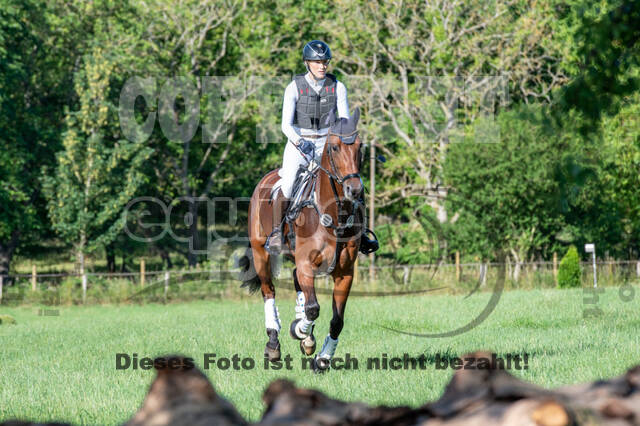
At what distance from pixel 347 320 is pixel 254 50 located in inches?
1245

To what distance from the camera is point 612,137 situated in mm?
39625

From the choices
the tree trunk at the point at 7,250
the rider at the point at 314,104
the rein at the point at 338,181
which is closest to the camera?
the rein at the point at 338,181

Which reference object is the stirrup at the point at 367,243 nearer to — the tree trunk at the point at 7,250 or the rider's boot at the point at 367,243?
the rider's boot at the point at 367,243

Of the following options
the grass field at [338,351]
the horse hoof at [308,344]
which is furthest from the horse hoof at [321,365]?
the horse hoof at [308,344]

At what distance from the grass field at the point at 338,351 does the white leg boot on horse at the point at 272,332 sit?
26 cm

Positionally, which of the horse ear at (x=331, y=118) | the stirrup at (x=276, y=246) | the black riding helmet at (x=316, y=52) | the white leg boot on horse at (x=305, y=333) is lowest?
the white leg boot on horse at (x=305, y=333)

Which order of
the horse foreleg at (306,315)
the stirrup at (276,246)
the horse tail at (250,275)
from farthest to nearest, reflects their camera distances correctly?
the horse tail at (250,275) < the stirrup at (276,246) < the horse foreleg at (306,315)

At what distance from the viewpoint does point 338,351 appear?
12078 millimetres

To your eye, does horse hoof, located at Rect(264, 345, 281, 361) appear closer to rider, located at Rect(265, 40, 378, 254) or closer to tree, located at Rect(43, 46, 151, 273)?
rider, located at Rect(265, 40, 378, 254)

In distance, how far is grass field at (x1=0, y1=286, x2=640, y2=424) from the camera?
7922 millimetres

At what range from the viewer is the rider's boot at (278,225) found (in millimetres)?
11211

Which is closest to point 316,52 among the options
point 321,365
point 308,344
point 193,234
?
point 308,344

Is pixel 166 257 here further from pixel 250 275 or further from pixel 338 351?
pixel 338 351

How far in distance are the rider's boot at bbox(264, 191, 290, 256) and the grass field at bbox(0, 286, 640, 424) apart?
1603 millimetres
